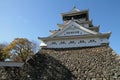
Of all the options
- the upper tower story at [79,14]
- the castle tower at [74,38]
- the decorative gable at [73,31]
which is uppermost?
the upper tower story at [79,14]

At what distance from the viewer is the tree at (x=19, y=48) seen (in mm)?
20791

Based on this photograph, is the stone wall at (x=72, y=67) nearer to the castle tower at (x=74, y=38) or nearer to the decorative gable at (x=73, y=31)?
the castle tower at (x=74, y=38)

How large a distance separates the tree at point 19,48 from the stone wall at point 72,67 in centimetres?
744

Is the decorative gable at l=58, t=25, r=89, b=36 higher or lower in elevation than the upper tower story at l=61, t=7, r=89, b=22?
lower

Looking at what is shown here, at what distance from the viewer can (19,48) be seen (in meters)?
21.5

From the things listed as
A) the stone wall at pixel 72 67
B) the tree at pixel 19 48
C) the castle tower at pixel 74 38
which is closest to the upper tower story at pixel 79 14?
the castle tower at pixel 74 38

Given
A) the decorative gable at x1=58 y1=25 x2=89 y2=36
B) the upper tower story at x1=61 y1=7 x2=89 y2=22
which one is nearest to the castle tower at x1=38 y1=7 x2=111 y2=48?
the decorative gable at x1=58 y1=25 x2=89 y2=36

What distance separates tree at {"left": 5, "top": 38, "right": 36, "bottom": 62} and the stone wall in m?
7.44

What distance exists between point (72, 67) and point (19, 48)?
449 inches

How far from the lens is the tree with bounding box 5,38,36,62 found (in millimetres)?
20791

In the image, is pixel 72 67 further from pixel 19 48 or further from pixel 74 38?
pixel 19 48

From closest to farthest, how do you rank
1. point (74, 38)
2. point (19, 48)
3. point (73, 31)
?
point (74, 38) < point (73, 31) < point (19, 48)

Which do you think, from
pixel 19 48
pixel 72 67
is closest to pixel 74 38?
pixel 72 67

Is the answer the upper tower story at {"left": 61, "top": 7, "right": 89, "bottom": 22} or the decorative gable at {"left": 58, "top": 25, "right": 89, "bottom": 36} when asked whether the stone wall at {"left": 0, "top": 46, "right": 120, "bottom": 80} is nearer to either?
→ the decorative gable at {"left": 58, "top": 25, "right": 89, "bottom": 36}
